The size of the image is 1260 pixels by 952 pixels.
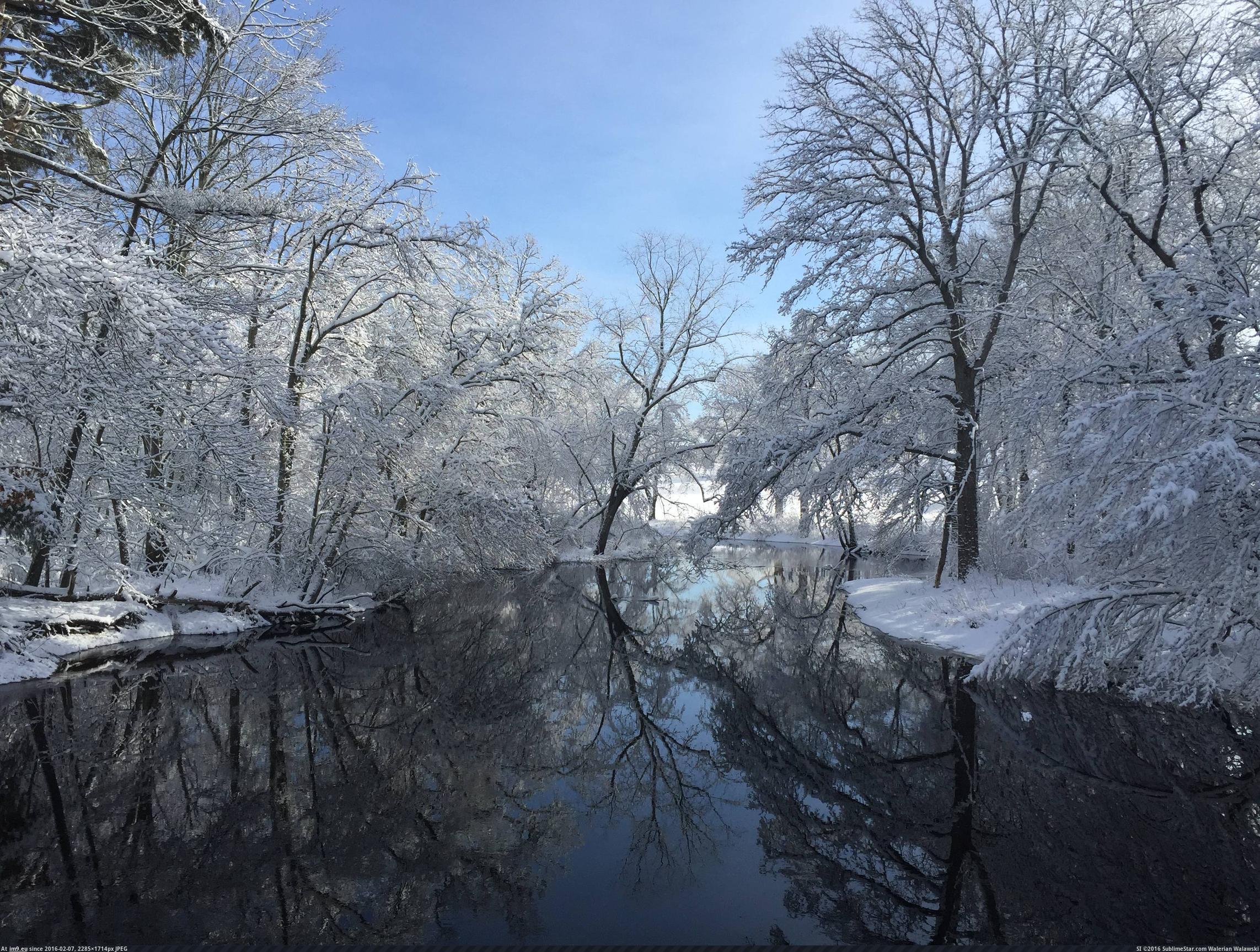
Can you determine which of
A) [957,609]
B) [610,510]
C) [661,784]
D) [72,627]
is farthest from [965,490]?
[72,627]

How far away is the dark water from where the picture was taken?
3.63 meters

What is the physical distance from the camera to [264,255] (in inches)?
603

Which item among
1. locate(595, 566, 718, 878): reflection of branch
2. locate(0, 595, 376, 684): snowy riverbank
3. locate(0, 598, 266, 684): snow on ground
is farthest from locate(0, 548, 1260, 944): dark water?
locate(0, 595, 376, 684): snowy riverbank

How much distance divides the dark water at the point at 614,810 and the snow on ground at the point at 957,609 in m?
1.36

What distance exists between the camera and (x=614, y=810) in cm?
525

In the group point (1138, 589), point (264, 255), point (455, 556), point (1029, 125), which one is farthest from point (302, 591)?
point (1029, 125)

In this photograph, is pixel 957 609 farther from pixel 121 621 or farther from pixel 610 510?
pixel 610 510

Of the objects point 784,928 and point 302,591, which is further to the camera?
point 302,591

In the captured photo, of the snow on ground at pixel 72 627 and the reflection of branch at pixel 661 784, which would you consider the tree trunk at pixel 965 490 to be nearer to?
the reflection of branch at pixel 661 784

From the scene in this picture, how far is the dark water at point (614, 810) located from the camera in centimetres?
363

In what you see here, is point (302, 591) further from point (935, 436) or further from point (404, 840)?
point (935, 436)

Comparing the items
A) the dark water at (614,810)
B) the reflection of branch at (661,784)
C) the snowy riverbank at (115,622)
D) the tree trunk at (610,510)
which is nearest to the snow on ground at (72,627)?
the snowy riverbank at (115,622)

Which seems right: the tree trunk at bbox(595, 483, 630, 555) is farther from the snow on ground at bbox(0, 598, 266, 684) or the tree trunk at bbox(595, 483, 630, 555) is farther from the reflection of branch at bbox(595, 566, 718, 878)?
the reflection of branch at bbox(595, 566, 718, 878)

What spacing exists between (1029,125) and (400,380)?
14.9 m
